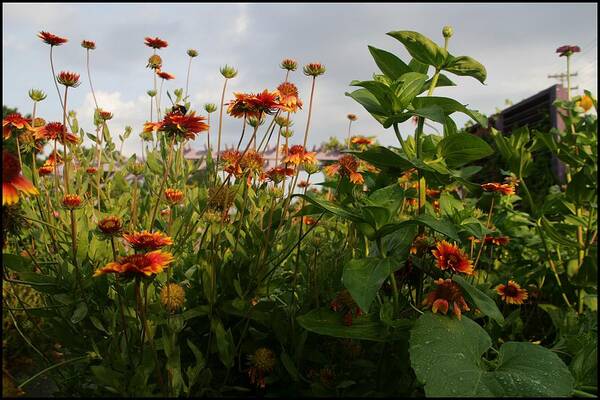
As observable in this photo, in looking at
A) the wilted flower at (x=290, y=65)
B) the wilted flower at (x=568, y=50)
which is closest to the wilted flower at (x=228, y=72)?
the wilted flower at (x=290, y=65)

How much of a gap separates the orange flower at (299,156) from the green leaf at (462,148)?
1.19 ft

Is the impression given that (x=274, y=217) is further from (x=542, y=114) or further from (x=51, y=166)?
(x=542, y=114)

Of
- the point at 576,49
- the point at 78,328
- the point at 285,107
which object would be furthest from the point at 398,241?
the point at 576,49

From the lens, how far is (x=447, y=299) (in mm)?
1123

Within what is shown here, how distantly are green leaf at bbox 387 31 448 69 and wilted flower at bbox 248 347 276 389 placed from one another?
76 centimetres

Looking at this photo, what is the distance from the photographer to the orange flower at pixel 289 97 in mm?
1260

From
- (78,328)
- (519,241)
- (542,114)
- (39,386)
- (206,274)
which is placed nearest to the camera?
(206,274)

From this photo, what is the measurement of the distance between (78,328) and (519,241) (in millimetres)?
2048

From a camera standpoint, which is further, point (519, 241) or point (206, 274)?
point (519, 241)

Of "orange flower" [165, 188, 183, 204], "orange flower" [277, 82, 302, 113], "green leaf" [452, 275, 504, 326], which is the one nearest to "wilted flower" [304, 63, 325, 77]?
"orange flower" [277, 82, 302, 113]

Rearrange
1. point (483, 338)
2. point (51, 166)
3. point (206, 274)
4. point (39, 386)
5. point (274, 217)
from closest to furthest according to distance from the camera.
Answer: point (483, 338), point (206, 274), point (274, 217), point (51, 166), point (39, 386)

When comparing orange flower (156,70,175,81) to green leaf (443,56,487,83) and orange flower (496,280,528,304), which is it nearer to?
green leaf (443,56,487,83)

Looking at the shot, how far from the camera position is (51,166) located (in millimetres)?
1907

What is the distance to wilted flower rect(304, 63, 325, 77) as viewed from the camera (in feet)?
4.83
